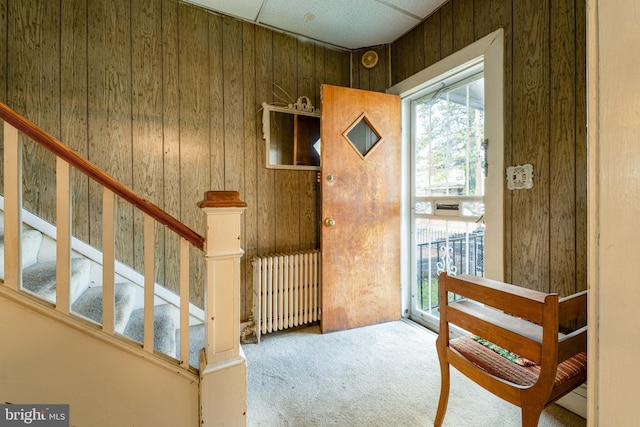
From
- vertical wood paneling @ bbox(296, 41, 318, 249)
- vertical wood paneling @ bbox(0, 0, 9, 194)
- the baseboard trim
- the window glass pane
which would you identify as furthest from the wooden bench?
vertical wood paneling @ bbox(0, 0, 9, 194)

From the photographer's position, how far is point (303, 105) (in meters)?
2.39

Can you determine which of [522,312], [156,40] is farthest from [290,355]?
[156,40]

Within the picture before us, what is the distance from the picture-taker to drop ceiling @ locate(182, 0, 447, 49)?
78.6 inches

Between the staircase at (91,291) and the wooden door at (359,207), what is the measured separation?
3.73ft

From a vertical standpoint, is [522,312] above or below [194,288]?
above

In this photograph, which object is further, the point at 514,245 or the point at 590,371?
the point at 514,245

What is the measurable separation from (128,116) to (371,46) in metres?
2.16

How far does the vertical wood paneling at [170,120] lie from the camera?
1.99 meters

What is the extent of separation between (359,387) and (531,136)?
1.79m

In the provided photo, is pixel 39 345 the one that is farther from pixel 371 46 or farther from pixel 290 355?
Result: pixel 371 46

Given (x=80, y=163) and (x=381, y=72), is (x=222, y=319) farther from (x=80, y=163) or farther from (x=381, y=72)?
(x=381, y=72)

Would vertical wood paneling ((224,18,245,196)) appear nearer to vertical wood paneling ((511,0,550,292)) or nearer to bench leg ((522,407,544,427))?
vertical wood paneling ((511,0,550,292))

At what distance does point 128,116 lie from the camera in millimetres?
1908

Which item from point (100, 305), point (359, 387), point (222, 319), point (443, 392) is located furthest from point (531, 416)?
point (100, 305)
